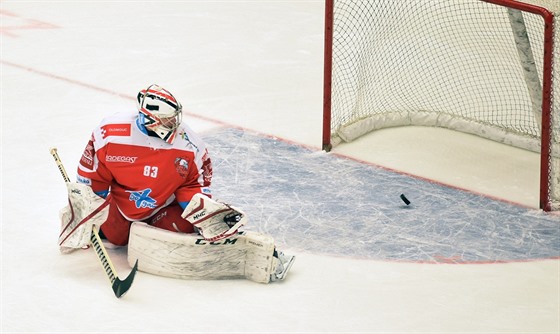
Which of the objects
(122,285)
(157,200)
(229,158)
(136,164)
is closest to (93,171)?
(136,164)

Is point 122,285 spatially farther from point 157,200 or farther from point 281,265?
point 281,265

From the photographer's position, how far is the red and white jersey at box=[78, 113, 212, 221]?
5.31 meters

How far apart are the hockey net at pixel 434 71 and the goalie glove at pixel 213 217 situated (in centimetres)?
198

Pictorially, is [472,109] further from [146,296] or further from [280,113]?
[146,296]

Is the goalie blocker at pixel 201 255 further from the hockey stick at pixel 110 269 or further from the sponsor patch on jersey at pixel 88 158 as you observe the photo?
the sponsor patch on jersey at pixel 88 158

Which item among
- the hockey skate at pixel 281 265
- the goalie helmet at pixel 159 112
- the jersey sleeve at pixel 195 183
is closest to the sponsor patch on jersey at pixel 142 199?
the jersey sleeve at pixel 195 183

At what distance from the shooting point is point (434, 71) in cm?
810

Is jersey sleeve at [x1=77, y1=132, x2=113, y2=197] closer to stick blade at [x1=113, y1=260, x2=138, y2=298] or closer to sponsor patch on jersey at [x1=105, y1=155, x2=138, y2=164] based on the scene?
sponsor patch on jersey at [x1=105, y1=155, x2=138, y2=164]

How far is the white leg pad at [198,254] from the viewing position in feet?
17.3

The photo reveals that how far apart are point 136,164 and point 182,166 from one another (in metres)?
0.19

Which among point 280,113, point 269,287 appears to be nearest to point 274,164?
point 280,113

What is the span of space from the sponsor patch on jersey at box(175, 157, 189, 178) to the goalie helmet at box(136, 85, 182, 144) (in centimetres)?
9

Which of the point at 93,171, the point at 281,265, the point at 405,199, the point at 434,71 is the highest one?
the point at 93,171

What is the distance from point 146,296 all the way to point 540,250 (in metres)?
1.86
